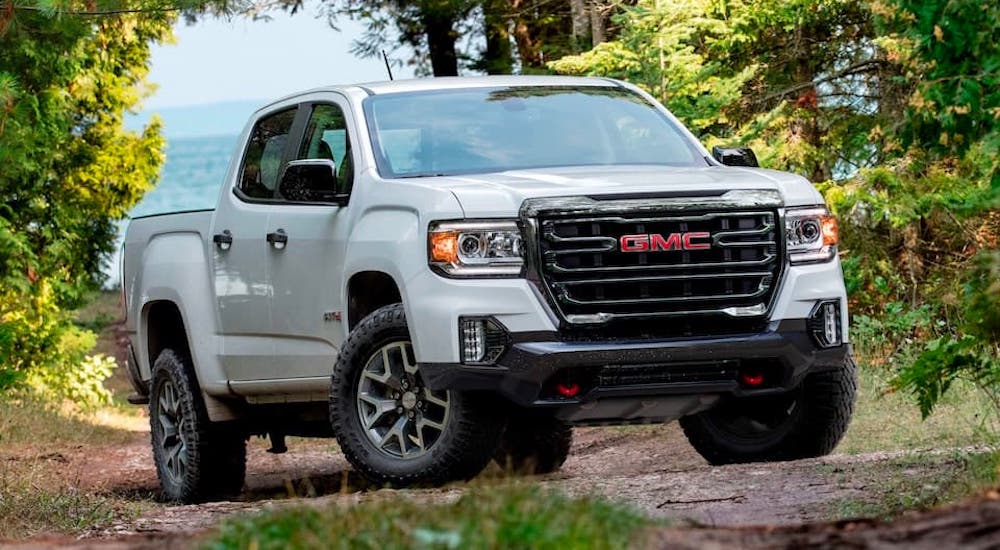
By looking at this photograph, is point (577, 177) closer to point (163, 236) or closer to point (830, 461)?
point (830, 461)

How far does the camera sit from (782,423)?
8898mm

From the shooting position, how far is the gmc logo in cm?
770

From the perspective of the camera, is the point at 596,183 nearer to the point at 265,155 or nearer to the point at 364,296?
the point at 364,296

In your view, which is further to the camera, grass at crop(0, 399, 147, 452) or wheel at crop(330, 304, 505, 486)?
grass at crop(0, 399, 147, 452)

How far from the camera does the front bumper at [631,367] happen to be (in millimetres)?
7527

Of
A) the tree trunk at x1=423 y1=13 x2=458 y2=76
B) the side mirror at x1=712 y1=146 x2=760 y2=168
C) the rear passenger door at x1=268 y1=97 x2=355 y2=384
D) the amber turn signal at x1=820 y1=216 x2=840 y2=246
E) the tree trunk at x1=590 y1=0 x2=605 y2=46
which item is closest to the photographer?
the amber turn signal at x1=820 y1=216 x2=840 y2=246

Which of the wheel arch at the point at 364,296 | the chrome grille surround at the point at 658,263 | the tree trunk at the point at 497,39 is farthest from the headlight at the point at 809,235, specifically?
the tree trunk at the point at 497,39

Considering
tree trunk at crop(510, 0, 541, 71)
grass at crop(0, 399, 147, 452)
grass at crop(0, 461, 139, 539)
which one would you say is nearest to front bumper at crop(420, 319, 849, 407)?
grass at crop(0, 461, 139, 539)

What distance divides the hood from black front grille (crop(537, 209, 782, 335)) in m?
0.13

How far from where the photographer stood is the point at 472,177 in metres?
8.24

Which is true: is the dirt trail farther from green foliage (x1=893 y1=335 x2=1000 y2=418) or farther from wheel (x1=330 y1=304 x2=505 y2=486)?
green foliage (x1=893 y1=335 x2=1000 y2=418)

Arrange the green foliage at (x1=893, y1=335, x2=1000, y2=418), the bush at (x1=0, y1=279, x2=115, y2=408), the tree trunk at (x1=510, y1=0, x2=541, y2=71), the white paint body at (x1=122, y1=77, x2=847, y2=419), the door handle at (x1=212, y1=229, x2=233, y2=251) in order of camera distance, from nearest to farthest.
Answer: the green foliage at (x1=893, y1=335, x2=1000, y2=418) → the white paint body at (x1=122, y1=77, x2=847, y2=419) → the door handle at (x1=212, y1=229, x2=233, y2=251) → the bush at (x1=0, y1=279, x2=115, y2=408) → the tree trunk at (x1=510, y1=0, x2=541, y2=71)

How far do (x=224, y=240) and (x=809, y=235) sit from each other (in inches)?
127

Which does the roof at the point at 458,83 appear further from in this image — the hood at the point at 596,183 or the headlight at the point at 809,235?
the headlight at the point at 809,235
